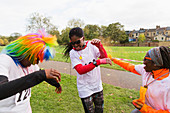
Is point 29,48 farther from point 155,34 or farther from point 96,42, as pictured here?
point 155,34

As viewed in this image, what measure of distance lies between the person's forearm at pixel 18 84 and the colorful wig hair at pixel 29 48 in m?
0.41

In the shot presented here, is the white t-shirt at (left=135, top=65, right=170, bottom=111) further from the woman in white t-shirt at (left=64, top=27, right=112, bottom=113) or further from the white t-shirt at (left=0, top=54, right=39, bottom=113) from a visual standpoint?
the white t-shirt at (left=0, top=54, right=39, bottom=113)

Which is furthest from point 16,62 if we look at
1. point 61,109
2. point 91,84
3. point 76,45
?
point 61,109

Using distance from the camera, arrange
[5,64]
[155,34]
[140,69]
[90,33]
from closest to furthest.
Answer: [5,64] → [140,69] → [90,33] → [155,34]

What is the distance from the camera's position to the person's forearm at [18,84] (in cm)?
85

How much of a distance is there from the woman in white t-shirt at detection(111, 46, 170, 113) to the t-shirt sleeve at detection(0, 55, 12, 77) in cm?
171

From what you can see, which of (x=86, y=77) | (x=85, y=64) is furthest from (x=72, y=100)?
(x=85, y=64)

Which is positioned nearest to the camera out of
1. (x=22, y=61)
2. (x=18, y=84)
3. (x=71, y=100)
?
(x=18, y=84)

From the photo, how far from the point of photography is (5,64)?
110cm

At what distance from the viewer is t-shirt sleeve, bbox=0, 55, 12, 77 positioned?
102 cm

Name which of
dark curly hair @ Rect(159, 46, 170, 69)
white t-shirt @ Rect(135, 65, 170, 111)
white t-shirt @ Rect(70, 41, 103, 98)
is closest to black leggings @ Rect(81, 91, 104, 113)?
white t-shirt @ Rect(70, 41, 103, 98)

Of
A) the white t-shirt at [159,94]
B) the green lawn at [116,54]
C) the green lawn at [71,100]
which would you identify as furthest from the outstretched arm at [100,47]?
the green lawn at [71,100]

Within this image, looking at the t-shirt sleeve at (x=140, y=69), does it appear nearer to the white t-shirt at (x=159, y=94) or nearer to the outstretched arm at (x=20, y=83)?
the white t-shirt at (x=159, y=94)

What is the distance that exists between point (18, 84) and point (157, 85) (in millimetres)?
1724
